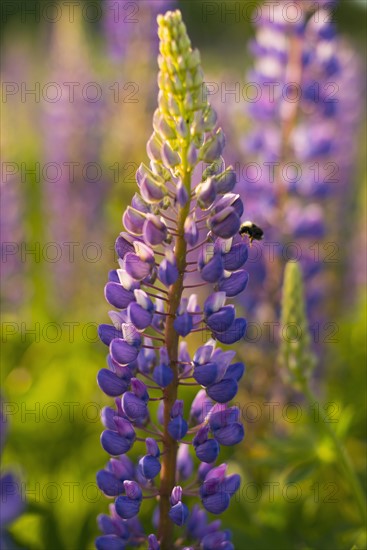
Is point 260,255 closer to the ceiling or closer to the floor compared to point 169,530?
closer to the ceiling

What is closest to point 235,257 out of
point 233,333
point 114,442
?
point 233,333

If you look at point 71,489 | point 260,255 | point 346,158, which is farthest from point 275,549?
point 346,158

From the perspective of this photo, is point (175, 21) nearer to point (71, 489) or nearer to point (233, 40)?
point (71, 489)

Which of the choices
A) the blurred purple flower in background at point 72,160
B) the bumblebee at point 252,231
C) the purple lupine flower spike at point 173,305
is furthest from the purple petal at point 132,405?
the blurred purple flower in background at point 72,160

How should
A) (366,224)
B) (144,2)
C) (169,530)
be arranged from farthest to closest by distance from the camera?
(366,224) → (144,2) → (169,530)

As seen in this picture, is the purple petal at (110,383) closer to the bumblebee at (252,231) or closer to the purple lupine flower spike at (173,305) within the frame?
the purple lupine flower spike at (173,305)

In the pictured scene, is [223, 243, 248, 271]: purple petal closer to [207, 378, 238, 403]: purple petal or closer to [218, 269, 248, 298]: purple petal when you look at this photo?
[218, 269, 248, 298]: purple petal

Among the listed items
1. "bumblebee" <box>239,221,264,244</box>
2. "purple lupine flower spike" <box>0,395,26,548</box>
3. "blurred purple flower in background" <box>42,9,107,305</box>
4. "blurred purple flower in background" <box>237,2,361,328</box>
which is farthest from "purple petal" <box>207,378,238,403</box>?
"blurred purple flower in background" <box>42,9,107,305</box>

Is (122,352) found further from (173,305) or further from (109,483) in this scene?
(109,483)
